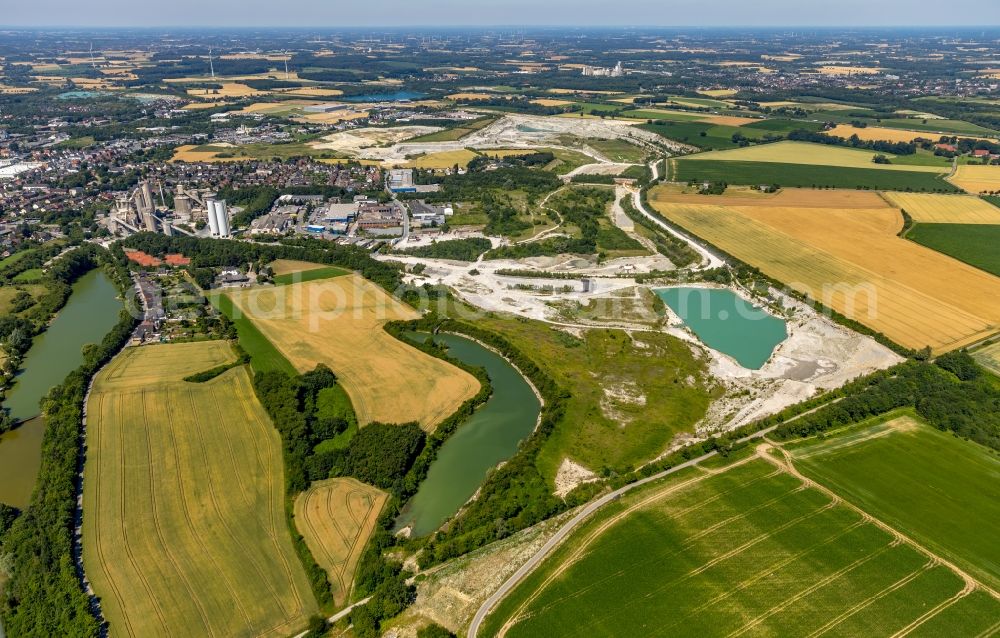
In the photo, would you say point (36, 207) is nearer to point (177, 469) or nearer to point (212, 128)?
point (212, 128)

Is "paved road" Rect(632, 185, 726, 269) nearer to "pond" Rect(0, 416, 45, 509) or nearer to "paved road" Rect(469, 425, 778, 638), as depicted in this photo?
"paved road" Rect(469, 425, 778, 638)

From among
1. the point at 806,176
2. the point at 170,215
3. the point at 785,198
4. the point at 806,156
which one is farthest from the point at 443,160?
the point at 806,156

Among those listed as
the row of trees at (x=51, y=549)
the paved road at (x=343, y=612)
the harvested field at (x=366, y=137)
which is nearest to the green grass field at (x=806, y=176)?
the harvested field at (x=366, y=137)

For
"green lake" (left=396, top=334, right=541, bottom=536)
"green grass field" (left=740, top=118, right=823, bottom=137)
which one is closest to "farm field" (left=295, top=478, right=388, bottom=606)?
"green lake" (left=396, top=334, right=541, bottom=536)

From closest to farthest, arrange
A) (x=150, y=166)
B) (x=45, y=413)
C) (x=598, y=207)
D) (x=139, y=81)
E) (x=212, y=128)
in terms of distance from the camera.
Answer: (x=45, y=413)
(x=598, y=207)
(x=150, y=166)
(x=212, y=128)
(x=139, y=81)

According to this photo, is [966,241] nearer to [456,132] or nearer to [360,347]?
[360,347]

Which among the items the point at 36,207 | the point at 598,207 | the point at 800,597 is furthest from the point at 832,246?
the point at 36,207
